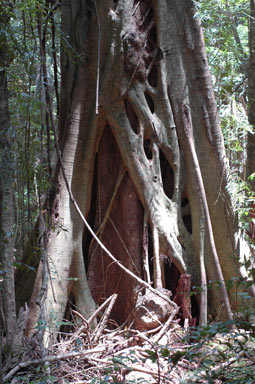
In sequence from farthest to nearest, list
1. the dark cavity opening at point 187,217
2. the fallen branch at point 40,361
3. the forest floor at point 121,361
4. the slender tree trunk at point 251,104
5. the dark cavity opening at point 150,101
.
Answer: the slender tree trunk at point 251,104 → the dark cavity opening at point 150,101 → the dark cavity opening at point 187,217 → the fallen branch at point 40,361 → the forest floor at point 121,361

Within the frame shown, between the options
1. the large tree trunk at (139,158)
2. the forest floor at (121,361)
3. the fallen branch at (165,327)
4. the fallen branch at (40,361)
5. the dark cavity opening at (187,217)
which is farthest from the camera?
the dark cavity opening at (187,217)

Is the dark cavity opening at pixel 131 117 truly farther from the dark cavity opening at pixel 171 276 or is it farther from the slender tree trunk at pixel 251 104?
the slender tree trunk at pixel 251 104

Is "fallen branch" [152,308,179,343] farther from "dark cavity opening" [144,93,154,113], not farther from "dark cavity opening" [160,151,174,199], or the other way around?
"dark cavity opening" [144,93,154,113]

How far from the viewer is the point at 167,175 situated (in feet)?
14.9

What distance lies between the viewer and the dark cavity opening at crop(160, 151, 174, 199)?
14.8ft

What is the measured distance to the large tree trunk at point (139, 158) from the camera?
418cm

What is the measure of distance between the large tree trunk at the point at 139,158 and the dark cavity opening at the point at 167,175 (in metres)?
0.01

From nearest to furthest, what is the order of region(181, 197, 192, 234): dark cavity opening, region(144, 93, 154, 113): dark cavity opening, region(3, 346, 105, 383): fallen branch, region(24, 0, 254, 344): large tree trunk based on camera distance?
region(3, 346, 105, 383): fallen branch < region(24, 0, 254, 344): large tree trunk < region(181, 197, 192, 234): dark cavity opening < region(144, 93, 154, 113): dark cavity opening

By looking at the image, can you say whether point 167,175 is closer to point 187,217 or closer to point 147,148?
point 147,148

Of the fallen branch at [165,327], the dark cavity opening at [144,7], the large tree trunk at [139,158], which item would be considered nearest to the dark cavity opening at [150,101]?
the large tree trunk at [139,158]

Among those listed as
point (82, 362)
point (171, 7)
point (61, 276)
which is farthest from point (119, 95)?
point (82, 362)

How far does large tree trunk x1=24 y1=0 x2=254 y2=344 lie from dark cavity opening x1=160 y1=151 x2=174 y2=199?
0.01 meters

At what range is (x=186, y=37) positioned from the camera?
458 cm

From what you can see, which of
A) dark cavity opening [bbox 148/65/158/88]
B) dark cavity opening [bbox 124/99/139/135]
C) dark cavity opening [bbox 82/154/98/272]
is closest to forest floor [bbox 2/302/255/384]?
dark cavity opening [bbox 82/154/98/272]
